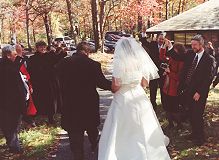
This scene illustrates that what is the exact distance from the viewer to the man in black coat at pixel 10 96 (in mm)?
7902

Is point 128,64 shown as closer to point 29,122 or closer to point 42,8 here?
point 29,122

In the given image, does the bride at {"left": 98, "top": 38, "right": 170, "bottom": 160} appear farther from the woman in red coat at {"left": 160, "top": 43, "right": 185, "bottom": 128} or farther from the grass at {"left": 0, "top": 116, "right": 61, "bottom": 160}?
the woman in red coat at {"left": 160, "top": 43, "right": 185, "bottom": 128}

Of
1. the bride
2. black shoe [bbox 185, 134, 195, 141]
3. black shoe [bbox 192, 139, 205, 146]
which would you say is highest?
the bride

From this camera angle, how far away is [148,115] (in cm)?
645

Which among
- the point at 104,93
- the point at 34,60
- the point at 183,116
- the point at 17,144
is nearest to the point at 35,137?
the point at 17,144

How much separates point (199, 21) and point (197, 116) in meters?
18.4

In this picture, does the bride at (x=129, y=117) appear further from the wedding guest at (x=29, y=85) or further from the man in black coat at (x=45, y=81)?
the man in black coat at (x=45, y=81)

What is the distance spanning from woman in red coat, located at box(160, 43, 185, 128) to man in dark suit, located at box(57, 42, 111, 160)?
2952 mm

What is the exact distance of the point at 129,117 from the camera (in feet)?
20.6

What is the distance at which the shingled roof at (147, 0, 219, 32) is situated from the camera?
23984 millimetres

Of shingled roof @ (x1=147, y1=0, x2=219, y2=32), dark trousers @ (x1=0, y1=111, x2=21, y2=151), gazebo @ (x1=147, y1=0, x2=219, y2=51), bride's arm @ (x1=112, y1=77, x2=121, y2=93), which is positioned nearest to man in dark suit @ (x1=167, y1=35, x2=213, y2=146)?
bride's arm @ (x1=112, y1=77, x2=121, y2=93)

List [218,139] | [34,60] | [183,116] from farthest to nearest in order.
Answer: [34,60] < [183,116] < [218,139]

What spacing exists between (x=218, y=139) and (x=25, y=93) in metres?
4.24

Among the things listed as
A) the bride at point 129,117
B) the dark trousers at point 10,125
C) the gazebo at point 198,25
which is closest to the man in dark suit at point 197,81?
the bride at point 129,117
